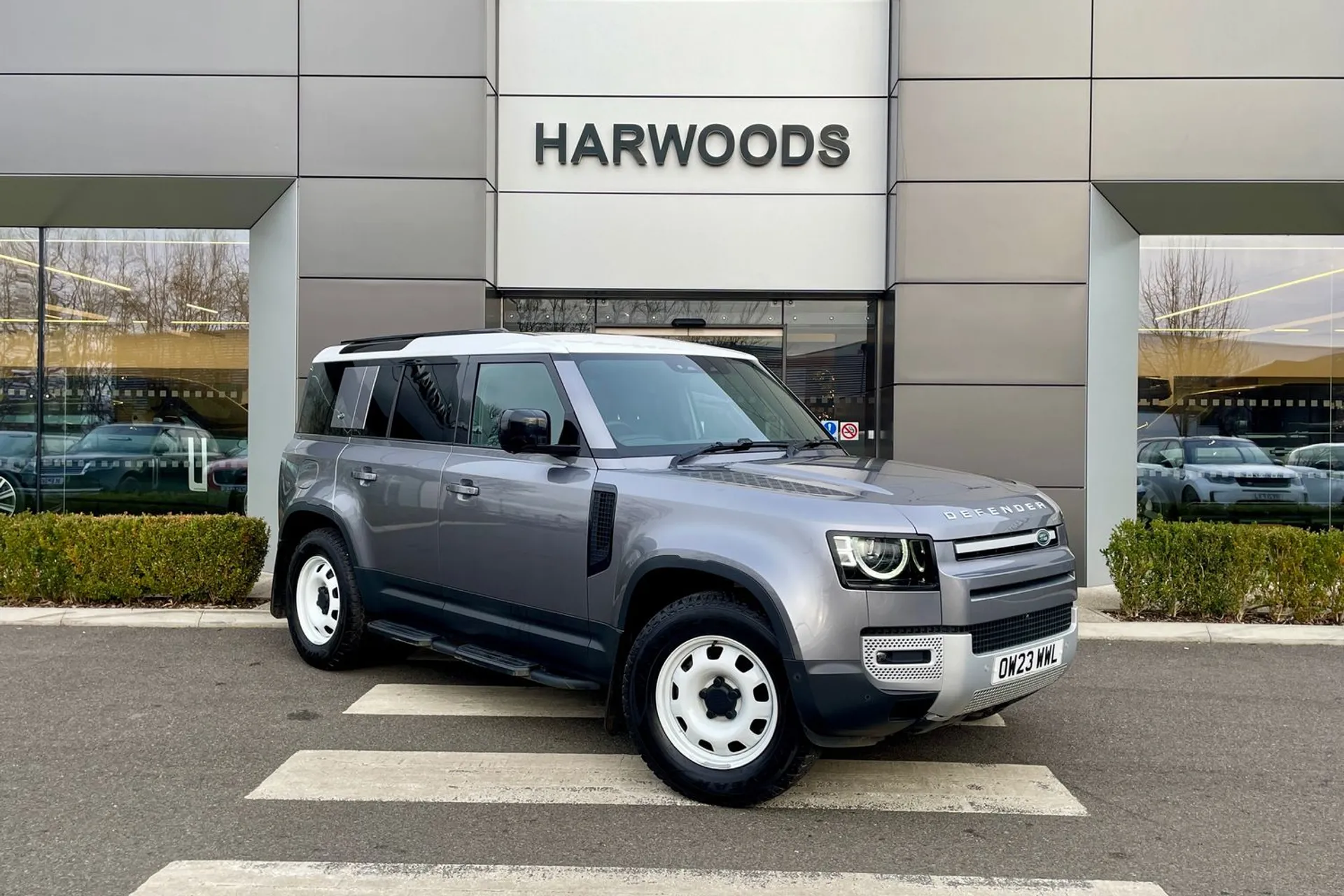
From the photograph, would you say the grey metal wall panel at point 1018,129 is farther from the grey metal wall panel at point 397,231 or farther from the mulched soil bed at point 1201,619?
the grey metal wall panel at point 397,231

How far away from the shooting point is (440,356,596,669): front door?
188 inches

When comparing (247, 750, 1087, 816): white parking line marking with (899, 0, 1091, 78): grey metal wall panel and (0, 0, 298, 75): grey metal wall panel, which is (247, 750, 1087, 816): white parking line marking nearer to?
(899, 0, 1091, 78): grey metal wall panel

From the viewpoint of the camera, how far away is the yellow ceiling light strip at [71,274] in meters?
11.5

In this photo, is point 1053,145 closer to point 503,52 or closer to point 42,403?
point 503,52

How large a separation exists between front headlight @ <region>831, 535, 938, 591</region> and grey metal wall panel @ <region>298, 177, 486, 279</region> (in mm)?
7388

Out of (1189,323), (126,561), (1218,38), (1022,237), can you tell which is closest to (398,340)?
(126,561)

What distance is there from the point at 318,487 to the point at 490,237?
16.7 feet

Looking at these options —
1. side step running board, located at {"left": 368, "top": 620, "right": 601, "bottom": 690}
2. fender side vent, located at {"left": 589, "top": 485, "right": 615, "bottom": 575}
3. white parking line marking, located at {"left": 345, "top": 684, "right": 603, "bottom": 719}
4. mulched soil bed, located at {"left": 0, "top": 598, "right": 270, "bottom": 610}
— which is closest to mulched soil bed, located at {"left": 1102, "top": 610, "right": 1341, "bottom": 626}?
white parking line marking, located at {"left": 345, "top": 684, "right": 603, "bottom": 719}

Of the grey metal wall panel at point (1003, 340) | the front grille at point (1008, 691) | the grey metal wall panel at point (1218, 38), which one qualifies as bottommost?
the front grille at point (1008, 691)

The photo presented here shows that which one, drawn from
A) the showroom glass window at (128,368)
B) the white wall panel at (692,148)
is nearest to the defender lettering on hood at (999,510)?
the white wall panel at (692,148)

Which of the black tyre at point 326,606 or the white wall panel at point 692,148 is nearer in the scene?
the black tyre at point 326,606

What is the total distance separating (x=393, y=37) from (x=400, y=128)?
37.4 inches

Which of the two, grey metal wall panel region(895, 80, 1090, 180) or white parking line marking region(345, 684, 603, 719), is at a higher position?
grey metal wall panel region(895, 80, 1090, 180)

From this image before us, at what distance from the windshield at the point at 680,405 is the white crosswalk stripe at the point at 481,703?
5.16 ft
